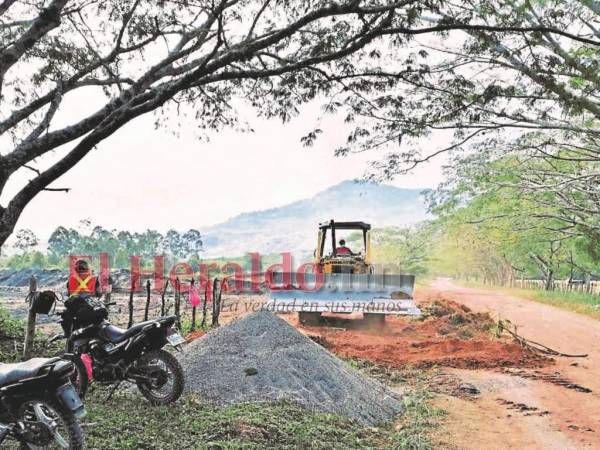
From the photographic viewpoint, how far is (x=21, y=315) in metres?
19.8

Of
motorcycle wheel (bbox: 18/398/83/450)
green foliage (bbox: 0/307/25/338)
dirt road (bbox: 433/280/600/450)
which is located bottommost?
dirt road (bbox: 433/280/600/450)

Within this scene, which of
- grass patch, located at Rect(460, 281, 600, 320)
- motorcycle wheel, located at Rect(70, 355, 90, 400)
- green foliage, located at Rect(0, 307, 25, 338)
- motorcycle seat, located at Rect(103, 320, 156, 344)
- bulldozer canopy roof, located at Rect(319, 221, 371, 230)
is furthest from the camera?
grass patch, located at Rect(460, 281, 600, 320)

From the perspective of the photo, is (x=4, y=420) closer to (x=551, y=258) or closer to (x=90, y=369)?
(x=90, y=369)

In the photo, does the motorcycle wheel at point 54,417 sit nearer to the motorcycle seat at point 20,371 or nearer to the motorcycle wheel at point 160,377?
the motorcycle seat at point 20,371

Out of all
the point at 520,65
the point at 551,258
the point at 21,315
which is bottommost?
the point at 21,315

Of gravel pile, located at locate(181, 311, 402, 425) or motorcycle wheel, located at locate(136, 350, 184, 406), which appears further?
gravel pile, located at locate(181, 311, 402, 425)

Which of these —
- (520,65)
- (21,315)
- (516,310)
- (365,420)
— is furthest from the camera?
(516,310)

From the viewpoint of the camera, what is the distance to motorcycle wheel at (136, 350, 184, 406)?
21.2 feet

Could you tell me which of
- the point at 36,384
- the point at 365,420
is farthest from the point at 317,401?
the point at 36,384

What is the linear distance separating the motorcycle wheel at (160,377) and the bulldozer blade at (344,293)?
26.7 ft

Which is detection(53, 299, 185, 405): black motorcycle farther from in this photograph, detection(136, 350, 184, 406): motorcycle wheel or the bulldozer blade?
the bulldozer blade

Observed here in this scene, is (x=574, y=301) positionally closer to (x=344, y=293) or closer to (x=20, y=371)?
(x=344, y=293)

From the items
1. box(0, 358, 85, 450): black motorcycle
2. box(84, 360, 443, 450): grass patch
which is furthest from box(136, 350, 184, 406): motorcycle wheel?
box(0, 358, 85, 450): black motorcycle

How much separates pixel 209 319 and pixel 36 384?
527 inches
